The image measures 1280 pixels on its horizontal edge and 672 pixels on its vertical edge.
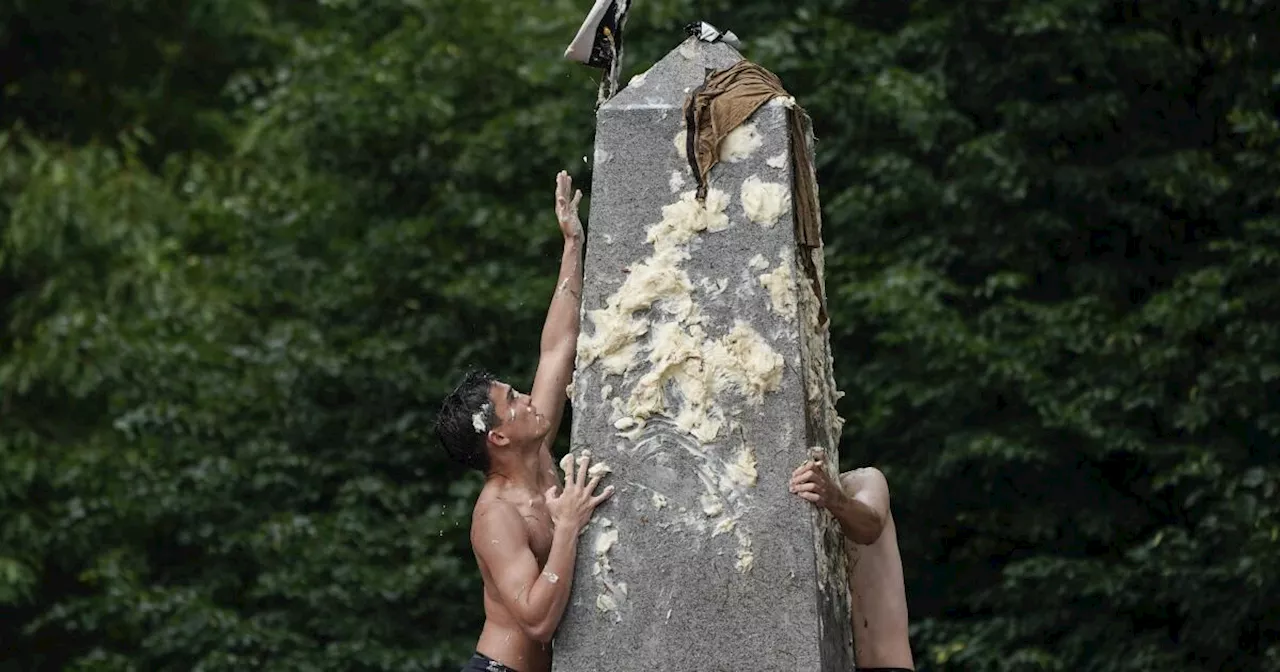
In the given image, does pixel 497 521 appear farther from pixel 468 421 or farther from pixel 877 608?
pixel 877 608

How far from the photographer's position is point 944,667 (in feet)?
29.1

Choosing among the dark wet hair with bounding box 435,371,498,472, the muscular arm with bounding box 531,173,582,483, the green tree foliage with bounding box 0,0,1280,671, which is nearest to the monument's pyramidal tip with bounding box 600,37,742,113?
the muscular arm with bounding box 531,173,582,483

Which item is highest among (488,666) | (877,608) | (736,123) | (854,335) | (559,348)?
(736,123)

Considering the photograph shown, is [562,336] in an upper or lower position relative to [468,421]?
upper

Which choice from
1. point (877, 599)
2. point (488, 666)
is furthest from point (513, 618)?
point (877, 599)

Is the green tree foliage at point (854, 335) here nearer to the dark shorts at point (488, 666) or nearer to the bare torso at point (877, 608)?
the bare torso at point (877, 608)

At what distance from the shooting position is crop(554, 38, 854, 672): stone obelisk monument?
4184 mm

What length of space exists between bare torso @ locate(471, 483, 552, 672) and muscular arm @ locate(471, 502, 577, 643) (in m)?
0.04

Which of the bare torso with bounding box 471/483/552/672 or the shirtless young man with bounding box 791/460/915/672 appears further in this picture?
the shirtless young man with bounding box 791/460/915/672

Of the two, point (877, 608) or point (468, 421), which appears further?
point (877, 608)

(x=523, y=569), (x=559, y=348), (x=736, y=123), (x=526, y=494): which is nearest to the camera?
(x=523, y=569)

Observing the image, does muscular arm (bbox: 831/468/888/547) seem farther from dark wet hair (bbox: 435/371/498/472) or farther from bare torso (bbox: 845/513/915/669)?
dark wet hair (bbox: 435/371/498/472)

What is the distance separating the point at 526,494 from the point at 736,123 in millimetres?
963

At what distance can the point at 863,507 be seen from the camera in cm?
438
